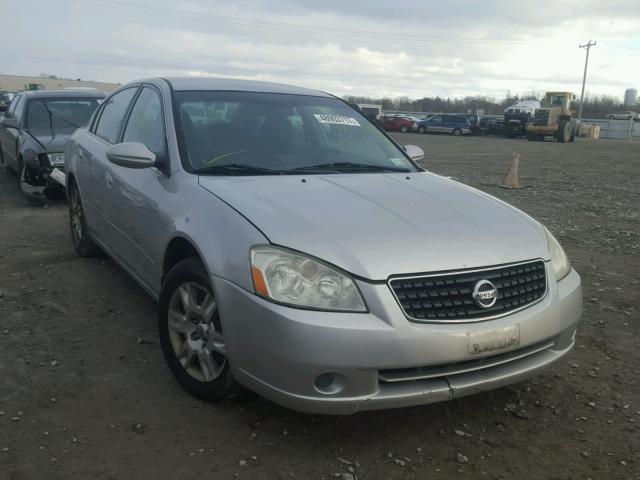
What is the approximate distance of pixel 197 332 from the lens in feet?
9.95

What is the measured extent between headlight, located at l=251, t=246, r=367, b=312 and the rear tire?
3.27 metres

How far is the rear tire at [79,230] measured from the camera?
17.7 ft

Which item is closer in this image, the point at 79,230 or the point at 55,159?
the point at 79,230

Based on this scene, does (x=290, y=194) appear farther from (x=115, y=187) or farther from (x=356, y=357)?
(x=115, y=187)

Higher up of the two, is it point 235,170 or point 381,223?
point 235,170

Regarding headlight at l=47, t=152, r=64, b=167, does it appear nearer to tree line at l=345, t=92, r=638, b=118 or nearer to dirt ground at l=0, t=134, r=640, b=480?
dirt ground at l=0, t=134, r=640, b=480

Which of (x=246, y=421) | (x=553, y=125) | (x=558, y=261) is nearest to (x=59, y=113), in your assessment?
(x=246, y=421)

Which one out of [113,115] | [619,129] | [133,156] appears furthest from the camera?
[619,129]

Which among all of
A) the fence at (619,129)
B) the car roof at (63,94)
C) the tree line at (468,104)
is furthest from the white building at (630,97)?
the car roof at (63,94)

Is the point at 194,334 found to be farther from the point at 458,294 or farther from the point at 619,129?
the point at 619,129

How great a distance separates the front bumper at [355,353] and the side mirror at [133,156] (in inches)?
43.9

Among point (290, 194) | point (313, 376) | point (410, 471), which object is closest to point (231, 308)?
point (313, 376)

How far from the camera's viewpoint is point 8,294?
4602mm

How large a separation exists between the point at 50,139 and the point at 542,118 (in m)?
34.2
